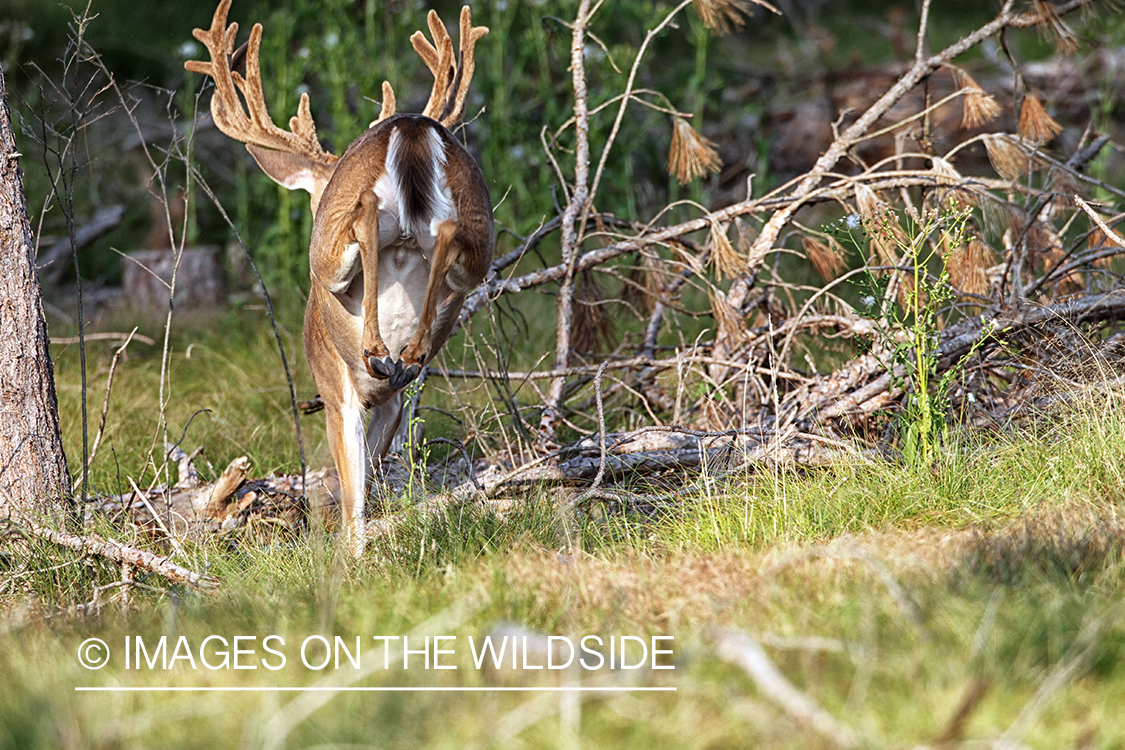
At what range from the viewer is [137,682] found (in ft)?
7.88

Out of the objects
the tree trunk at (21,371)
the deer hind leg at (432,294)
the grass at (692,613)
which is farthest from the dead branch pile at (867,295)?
the tree trunk at (21,371)

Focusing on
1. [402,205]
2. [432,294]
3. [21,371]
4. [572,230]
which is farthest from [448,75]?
[21,371]

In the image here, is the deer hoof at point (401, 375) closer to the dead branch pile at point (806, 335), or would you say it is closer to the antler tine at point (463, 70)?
the dead branch pile at point (806, 335)

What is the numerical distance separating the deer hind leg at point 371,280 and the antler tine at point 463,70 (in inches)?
43.8

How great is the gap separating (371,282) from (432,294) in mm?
177

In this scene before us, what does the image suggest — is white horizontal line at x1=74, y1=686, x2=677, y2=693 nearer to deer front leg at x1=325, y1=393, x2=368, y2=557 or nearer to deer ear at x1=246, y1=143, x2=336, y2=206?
deer front leg at x1=325, y1=393, x2=368, y2=557

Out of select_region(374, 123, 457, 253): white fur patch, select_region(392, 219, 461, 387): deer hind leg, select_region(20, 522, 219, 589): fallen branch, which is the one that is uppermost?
select_region(374, 123, 457, 253): white fur patch

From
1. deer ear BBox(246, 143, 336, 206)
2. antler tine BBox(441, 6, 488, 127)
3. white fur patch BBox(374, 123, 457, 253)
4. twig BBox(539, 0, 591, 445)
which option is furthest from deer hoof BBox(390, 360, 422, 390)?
twig BBox(539, 0, 591, 445)

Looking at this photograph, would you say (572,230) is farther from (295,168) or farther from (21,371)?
(21,371)

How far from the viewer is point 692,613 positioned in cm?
263

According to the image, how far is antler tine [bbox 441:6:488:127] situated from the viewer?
4.27 m

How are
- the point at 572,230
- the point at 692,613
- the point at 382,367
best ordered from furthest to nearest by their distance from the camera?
the point at 572,230 < the point at 382,367 < the point at 692,613

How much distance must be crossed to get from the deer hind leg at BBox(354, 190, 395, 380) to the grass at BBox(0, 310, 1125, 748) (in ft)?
1.71

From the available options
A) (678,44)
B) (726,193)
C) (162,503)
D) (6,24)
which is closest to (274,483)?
(162,503)
